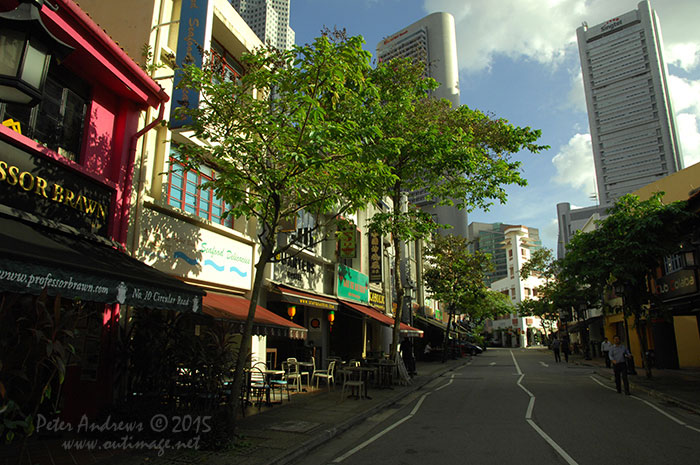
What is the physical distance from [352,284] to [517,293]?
7532 cm

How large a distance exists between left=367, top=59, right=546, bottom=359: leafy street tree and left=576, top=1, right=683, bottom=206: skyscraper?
134m

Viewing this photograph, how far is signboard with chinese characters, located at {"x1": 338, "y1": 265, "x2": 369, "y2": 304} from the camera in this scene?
19730 mm

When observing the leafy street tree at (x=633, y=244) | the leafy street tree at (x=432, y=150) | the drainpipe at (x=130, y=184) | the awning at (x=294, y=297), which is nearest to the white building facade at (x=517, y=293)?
the leafy street tree at (x=633, y=244)

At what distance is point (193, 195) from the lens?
11.8m

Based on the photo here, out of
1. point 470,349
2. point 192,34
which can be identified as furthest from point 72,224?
point 470,349

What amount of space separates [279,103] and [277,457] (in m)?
6.35

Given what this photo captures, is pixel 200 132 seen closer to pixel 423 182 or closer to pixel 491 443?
pixel 491 443

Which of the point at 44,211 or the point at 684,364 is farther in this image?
the point at 684,364

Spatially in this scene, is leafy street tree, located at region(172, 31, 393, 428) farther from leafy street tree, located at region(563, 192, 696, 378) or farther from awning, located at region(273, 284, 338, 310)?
leafy street tree, located at region(563, 192, 696, 378)

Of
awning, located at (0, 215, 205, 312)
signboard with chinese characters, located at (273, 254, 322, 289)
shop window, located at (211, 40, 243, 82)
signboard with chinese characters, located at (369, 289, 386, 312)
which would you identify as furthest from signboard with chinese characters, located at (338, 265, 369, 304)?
awning, located at (0, 215, 205, 312)

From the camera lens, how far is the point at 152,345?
819 centimetres

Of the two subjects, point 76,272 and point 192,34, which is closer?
point 76,272

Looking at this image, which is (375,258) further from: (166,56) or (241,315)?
(166,56)

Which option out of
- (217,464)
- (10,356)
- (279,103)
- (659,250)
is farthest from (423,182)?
(10,356)
